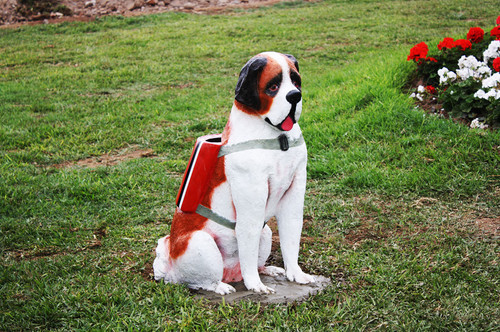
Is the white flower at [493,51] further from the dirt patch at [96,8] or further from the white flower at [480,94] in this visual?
the dirt patch at [96,8]

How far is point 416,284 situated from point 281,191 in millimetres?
1131

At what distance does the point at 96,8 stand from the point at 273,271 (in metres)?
14.8

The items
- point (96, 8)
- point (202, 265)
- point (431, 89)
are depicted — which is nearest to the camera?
point (202, 265)

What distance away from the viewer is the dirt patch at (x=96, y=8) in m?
14.8

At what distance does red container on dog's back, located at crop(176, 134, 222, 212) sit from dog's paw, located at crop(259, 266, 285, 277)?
71 cm

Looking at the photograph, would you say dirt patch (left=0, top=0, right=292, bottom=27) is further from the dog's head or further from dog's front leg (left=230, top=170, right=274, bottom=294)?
dog's front leg (left=230, top=170, right=274, bottom=294)

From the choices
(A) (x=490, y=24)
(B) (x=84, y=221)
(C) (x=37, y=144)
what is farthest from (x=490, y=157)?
(A) (x=490, y=24)

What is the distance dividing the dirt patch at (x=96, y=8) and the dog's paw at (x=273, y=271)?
1298 cm

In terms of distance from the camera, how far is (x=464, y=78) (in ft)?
19.0

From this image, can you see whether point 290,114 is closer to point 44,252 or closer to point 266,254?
point 266,254

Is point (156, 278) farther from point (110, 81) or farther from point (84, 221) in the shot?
point (110, 81)

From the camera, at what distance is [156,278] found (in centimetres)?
332

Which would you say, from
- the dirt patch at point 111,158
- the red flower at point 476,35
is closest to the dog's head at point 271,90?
the dirt patch at point 111,158

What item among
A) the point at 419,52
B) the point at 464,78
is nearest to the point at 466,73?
the point at 464,78
